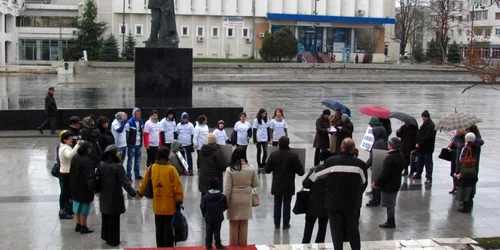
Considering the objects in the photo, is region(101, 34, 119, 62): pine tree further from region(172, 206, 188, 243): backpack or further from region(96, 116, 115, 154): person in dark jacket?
region(172, 206, 188, 243): backpack

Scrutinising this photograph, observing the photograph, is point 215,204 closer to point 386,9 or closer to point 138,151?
point 138,151

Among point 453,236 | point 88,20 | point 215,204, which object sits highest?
point 88,20

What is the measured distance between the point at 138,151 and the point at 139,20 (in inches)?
2067

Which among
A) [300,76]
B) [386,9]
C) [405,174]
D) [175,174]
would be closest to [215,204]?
[175,174]

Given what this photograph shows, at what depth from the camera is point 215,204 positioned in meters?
7.70

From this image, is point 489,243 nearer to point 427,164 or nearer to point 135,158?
point 427,164

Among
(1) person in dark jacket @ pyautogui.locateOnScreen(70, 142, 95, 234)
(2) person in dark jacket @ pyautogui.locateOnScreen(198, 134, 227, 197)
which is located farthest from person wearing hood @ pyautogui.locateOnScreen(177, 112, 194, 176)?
(1) person in dark jacket @ pyautogui.locateOnScreen(70, 142, 95, 234)

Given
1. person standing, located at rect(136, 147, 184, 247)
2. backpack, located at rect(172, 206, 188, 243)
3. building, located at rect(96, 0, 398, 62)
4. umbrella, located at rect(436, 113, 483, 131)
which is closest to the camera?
backpack, located at rect(172, 206, 188, 243)

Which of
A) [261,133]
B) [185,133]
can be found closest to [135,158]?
[185,133]

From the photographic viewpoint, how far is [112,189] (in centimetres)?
830

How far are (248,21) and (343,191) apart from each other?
5910cm

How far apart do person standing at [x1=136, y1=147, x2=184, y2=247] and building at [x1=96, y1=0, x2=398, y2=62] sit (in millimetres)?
54823

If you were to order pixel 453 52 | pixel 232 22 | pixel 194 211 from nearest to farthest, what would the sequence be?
pixel 194 211 → pixel 453 52 → pixel 232 22

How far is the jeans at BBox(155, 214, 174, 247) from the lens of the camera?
26.6 ft
